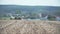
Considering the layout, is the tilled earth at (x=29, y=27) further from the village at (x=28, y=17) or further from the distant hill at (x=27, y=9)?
the distant hill at (x=27, y=9)

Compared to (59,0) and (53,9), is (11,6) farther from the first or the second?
(59,0)

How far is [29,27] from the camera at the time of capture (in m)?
1.62

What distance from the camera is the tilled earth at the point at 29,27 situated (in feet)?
Answer: 5.25

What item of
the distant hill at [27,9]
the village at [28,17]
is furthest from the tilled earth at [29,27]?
the distant hill at [27,9]

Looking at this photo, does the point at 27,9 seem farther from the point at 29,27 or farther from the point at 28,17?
the point at 29,27

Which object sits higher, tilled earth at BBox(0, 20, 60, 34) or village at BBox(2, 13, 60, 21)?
village at BBox(2, 13, 60, 21)

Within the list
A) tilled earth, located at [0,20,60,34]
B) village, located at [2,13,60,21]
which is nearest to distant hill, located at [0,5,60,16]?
village, located at [2,13,60,21]

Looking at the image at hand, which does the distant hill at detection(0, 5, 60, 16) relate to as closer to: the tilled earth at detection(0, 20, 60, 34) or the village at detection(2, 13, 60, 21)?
the village at detection(2, 13, 60, 21)

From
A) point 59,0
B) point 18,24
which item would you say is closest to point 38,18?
point 18,24

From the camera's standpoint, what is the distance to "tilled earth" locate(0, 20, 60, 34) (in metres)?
1.60

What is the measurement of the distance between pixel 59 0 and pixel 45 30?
60 centimetres

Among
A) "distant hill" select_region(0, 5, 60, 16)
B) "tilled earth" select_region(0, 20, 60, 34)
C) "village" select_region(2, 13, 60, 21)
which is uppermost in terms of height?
"distant hill" select_region(0, 5, 60, 16)

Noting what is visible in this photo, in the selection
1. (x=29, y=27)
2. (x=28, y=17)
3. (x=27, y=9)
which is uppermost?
(x=27, y=9)

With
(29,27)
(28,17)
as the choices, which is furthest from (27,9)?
(29,27)
